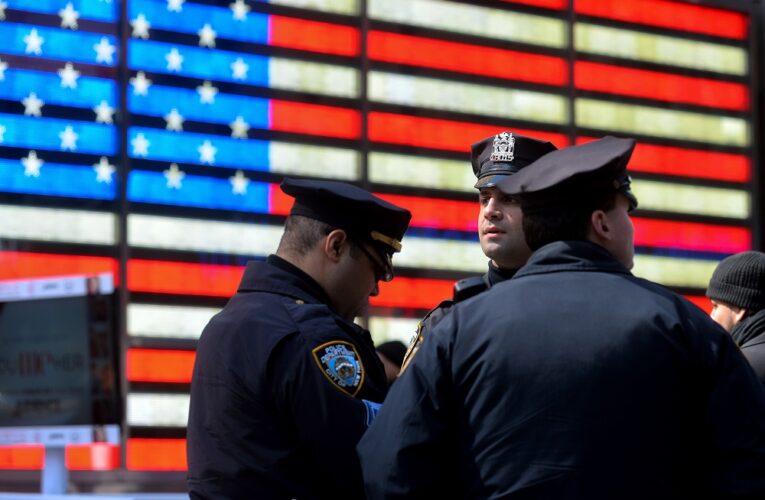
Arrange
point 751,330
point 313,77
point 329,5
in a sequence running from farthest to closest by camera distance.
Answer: point 329,5 < point 313,77 < point 751,330

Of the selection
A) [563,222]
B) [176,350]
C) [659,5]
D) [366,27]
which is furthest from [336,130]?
[563,222]

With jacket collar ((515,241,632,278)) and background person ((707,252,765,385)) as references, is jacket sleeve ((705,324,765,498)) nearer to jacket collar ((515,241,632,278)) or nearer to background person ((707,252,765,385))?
jacket collar ((515,241,632,278))

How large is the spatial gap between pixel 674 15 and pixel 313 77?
337cm

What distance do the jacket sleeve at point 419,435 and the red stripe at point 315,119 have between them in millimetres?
6022

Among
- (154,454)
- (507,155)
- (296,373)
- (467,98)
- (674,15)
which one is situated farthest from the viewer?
(674,15)

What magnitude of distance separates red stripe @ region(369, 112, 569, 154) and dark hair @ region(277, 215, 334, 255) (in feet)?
18.4

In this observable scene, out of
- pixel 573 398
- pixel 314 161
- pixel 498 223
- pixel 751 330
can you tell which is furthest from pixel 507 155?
pixel 314 161

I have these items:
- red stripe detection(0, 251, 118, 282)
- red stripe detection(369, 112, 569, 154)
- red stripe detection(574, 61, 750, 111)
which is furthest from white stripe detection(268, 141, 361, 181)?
red stripe detection(574, 61, 750, 111)

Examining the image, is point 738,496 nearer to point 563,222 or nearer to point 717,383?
point 717,383

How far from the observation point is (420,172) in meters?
8.43

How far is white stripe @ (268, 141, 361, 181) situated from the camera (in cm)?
793

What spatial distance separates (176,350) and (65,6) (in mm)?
2285

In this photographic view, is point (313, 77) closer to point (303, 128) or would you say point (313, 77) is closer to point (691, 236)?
point (303, 128)

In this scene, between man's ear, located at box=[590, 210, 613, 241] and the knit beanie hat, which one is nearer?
man's ear, located at box=[590, 210, 613, 241]
